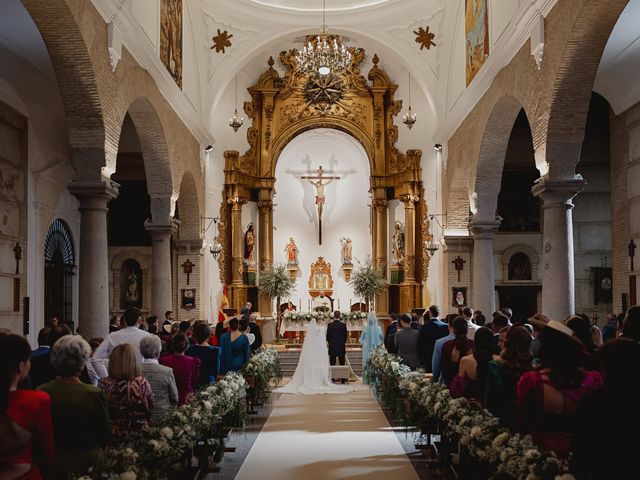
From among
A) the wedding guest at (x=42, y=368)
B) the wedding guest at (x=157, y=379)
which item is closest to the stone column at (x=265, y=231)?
the wedding guest at (x=42, y=368)

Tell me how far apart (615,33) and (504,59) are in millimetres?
2082

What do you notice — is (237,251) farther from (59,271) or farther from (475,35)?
(475,35)

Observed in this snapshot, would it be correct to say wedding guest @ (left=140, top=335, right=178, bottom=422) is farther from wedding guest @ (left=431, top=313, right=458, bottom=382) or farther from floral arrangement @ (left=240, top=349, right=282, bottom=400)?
floral arrangement @ (left=240, top=349, right=282, bottom=400)

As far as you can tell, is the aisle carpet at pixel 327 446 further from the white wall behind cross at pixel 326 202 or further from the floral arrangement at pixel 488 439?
the white wall behind cross at pixel 326 202

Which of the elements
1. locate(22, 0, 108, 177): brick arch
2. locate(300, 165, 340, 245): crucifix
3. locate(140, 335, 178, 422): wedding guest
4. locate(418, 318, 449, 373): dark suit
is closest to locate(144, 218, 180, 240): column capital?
locate(22, 0, 108, 177): brick arch

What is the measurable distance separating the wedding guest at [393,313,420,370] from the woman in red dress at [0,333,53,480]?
9.15 meters

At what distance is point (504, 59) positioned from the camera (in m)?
14.7

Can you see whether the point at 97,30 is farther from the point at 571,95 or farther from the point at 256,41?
the point at 256,41

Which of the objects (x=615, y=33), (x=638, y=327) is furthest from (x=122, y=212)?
(x=638, y=327)

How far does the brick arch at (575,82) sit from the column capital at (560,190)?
15cm

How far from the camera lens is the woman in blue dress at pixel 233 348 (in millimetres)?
10953

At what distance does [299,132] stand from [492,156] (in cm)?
1098

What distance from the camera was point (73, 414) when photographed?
Result: 172 inches

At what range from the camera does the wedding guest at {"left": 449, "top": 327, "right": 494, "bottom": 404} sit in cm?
634
